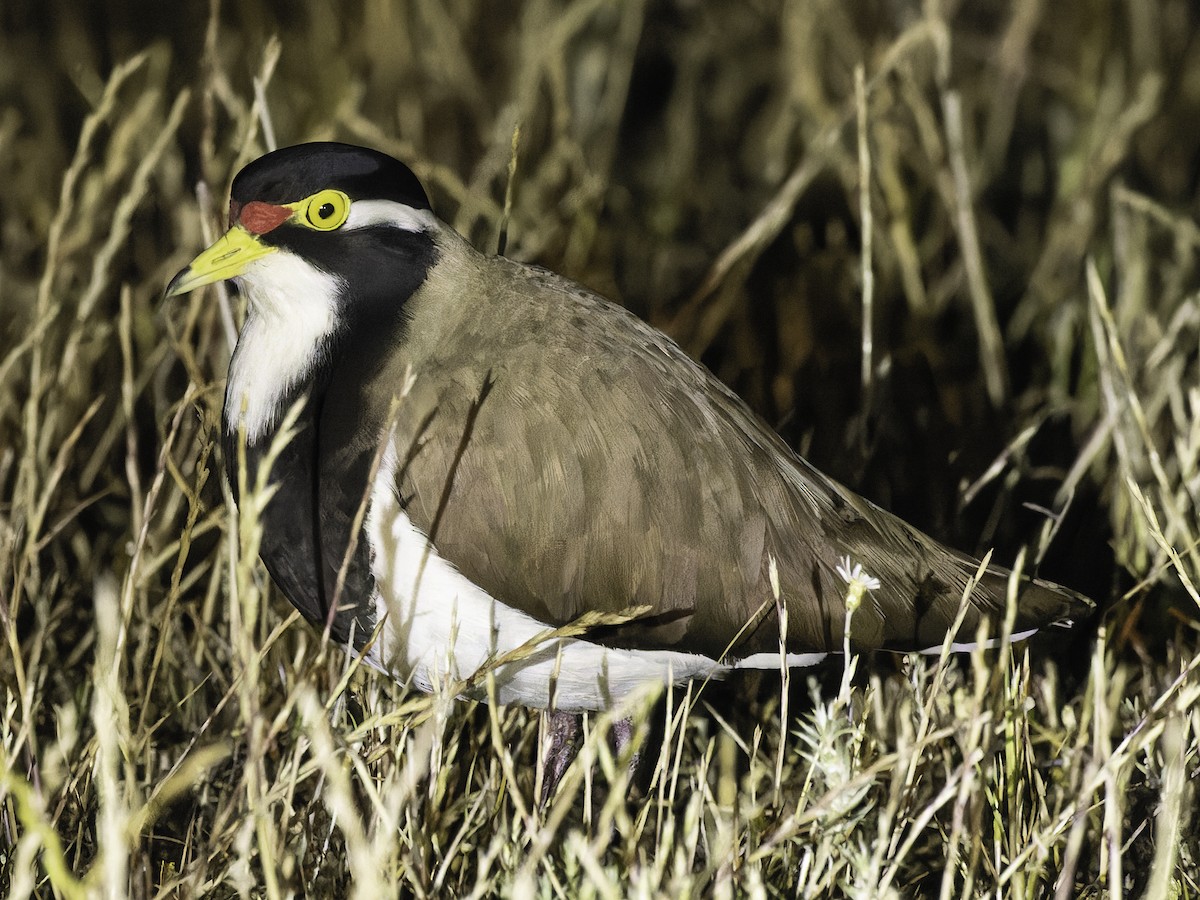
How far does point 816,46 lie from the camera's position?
5.04 meters

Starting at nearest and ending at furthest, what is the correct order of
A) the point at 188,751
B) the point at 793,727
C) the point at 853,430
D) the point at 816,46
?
the point at 188,751, the point at 793,727, the point at 853,430, the point at 816,46

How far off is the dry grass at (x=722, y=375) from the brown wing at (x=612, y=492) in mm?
173

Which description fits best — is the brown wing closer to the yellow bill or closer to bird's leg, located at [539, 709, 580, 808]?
the yellow bill

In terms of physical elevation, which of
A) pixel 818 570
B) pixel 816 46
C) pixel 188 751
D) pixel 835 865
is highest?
pixel 816 46

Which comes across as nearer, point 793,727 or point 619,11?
point 793,727

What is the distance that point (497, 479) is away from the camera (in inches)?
85.2

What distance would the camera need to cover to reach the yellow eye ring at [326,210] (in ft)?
7.41

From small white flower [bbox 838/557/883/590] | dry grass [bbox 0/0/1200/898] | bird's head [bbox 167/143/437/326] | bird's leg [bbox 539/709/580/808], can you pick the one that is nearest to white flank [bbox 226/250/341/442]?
bird's head [bbox 167/143/437/326]

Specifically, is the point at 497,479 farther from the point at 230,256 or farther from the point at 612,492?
the point at 230,256

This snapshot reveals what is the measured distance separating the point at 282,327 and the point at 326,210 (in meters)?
0.20

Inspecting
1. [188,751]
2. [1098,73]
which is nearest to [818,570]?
[188,751]

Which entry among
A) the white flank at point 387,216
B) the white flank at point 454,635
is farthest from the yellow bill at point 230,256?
the white flank at point 454,635

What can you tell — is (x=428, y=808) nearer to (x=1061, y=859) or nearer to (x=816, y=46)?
(x=1061, y=859)

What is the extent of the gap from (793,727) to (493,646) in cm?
92
